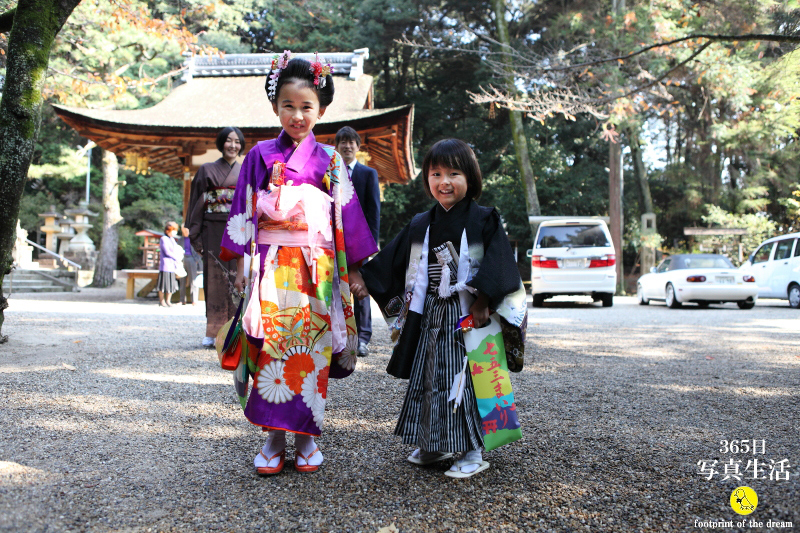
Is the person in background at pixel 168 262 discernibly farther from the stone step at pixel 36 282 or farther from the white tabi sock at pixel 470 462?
the white tabi sock at pixel 470 462

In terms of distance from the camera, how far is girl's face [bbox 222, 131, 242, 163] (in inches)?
180

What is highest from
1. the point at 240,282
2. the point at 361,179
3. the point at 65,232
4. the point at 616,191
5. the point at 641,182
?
the point at 641,182

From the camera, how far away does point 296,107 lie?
2322mm

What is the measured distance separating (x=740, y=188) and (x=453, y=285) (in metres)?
20.3

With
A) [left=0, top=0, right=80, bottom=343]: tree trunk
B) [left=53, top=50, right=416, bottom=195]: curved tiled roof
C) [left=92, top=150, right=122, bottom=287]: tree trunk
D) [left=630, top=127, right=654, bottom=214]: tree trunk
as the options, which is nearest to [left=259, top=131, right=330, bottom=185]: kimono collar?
[left=0, top=0, right=80, bottom=343]: tree trunk

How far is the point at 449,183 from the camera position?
232 cm

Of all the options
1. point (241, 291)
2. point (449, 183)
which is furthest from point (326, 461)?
point (449, 183)

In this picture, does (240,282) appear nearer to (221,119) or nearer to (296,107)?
(296,107)

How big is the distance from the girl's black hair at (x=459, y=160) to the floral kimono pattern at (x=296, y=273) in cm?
40

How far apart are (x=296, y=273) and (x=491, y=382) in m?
0.88

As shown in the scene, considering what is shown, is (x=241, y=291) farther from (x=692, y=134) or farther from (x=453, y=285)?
(x=692, y=134)

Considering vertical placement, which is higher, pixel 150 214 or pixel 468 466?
pixel 150 214

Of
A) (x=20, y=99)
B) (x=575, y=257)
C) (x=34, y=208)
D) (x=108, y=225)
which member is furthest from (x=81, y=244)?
(x=20, y=99)

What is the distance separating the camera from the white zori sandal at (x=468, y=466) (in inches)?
84.9
